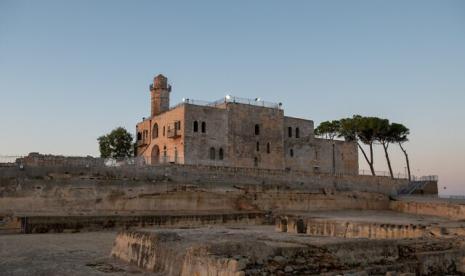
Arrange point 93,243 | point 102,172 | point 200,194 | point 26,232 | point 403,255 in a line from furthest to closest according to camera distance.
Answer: point 200,194, point 102,172, point 26,232, point 93,243, point 403,255

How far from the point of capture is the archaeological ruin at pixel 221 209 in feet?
30.7

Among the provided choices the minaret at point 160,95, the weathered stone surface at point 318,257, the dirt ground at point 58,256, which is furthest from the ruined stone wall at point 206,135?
the weathered stone surface at point 318,257

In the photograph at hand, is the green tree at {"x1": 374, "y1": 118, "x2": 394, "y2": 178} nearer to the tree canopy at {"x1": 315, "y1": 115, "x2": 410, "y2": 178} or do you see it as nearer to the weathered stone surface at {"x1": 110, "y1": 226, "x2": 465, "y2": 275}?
the tree canopy at {"x1": 315, "y1": 115, "x2": 410, "y2": 178}

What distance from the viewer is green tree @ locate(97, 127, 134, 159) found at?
44.2 meters

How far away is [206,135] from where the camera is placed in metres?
37.8

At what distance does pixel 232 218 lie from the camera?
23.9 meters

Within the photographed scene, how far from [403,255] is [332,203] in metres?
23.2

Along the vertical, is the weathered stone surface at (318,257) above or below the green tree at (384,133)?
below

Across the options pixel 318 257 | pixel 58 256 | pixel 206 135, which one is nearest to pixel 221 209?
pixel 206 135

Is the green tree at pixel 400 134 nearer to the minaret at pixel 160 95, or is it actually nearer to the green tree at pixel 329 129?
the green tree at pixel 329 129

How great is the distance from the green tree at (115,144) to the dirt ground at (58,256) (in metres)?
26.6

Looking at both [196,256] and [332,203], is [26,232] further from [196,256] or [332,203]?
[332,203]

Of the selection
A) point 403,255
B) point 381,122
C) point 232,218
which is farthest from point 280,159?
point 403,255

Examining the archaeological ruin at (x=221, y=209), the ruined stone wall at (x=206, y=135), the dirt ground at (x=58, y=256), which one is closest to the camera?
the archaeological ruin at (x=221, y=209)
